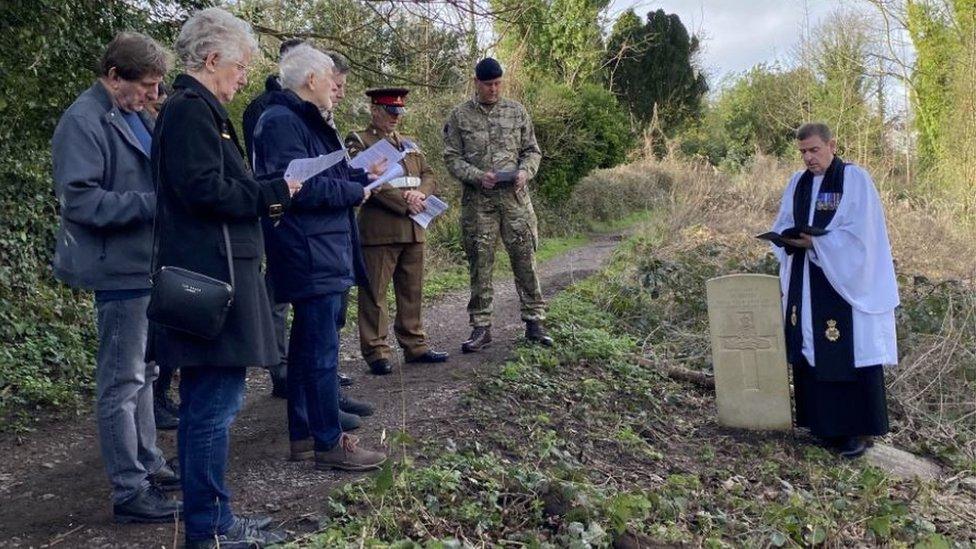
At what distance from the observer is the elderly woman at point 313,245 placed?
4637 millimetres

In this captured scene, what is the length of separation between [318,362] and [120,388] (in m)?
0.91

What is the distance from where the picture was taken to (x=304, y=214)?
4.66 meters

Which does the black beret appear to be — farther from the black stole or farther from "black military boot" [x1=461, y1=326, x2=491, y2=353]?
the black stole

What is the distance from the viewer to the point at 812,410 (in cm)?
673

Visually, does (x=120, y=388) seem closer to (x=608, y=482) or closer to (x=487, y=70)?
(x=608, y=482)

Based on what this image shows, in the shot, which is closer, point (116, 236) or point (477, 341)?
point (116, 236)

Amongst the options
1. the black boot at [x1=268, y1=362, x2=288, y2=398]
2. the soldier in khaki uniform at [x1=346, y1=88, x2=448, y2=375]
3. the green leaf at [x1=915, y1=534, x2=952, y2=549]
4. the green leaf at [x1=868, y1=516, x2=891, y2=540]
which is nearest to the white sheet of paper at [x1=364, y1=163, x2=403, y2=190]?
the soldier in khaki uniform at [x1=346, y1=88, x2=448, y2=375]

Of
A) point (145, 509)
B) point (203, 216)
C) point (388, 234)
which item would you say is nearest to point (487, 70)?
point (388, 234)

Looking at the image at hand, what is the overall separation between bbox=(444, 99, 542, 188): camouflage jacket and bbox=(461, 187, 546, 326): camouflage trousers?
0.20m

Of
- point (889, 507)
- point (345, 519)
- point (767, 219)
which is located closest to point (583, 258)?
point (767, 219)

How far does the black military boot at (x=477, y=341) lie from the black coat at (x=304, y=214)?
10.5 ft

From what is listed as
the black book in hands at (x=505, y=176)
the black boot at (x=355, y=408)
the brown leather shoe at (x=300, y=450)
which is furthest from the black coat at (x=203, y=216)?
the black book in hands at (x=505, y=176)

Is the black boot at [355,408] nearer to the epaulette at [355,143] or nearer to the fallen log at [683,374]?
the epaulette at [355,143]

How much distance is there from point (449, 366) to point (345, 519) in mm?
3286
